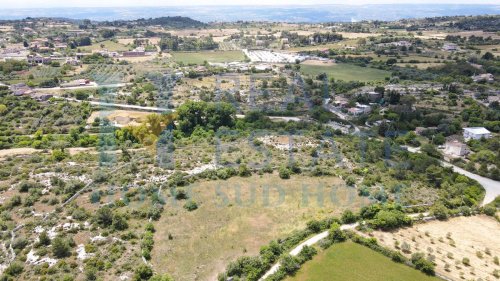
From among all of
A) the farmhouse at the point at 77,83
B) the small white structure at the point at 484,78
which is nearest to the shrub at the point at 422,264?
the small white structure at the point at 484,78

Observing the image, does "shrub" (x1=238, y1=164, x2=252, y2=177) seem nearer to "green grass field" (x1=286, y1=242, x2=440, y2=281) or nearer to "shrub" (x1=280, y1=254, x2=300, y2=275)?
"green grass field" (x1=286, y1=242, x2=440, y2=281)

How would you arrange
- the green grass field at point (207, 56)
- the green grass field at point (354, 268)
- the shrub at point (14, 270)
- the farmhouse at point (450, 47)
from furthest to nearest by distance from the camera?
the farmhouse at point (450, 47) → the green grass field at point (207, 56) → the green grass field at point (354, 268) → the shrub at point (14, 270)

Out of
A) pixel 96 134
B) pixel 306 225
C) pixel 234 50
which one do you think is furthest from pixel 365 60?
pixel 306 225

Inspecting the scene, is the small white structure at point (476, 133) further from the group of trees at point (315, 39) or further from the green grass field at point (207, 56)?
the group of trees at point (315, 39)

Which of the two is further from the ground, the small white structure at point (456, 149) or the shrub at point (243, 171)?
the small white structure at point (456, 149)

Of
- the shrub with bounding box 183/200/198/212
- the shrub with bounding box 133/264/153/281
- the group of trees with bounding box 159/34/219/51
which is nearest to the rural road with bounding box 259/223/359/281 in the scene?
the shrub with bounding box 133/264/153/281

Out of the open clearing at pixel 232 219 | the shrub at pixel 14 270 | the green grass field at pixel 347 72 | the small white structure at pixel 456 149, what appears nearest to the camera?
the shrub at pixel 14 270

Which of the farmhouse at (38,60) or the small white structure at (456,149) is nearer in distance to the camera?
the small white structure at (456,149)

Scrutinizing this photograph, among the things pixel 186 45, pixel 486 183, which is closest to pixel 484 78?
pixel 486 183

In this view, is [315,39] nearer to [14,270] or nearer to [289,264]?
[289,264]
